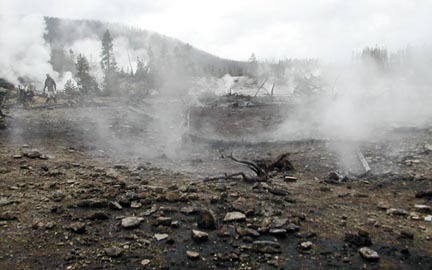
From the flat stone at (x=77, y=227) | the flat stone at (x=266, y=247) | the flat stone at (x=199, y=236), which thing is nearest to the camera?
the flat stone at (x=266, y=247)

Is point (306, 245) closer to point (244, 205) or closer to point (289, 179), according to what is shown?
point (244, 205)

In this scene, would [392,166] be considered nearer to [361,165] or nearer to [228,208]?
[361,165]

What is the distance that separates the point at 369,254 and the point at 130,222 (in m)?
2.38

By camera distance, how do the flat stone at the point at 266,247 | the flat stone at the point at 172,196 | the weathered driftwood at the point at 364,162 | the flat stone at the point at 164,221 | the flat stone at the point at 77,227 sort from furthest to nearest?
the weathered driftwood at the point at 364,162 < the flat stone at the point at 172,196 < the flat stone at the point at 164,221 < the flat stone at the point at 77,227 < the flat stone at the point at 266,247

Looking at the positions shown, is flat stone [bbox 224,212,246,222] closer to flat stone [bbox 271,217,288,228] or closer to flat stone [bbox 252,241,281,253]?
flat stone [bbox 271,217,288,228]

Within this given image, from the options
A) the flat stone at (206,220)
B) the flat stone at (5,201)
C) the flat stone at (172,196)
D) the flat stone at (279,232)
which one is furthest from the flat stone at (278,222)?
the flat stone at (5,201)

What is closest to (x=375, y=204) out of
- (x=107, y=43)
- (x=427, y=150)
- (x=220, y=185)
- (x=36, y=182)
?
(x=220, y=185)

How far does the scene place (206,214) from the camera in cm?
402

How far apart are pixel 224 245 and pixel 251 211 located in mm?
780

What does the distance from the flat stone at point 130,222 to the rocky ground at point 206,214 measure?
0.05 feet

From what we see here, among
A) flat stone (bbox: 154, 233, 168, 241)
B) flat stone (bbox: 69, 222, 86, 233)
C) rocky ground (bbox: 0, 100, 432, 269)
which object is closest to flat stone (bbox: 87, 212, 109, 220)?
rocky ground (bbox: 0, 100, 432, 269)

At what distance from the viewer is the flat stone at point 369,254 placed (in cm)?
338

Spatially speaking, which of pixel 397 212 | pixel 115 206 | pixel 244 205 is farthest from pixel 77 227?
pixel 397 212

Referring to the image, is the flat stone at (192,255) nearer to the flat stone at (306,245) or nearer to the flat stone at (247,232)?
the flat stone at (247,232)
